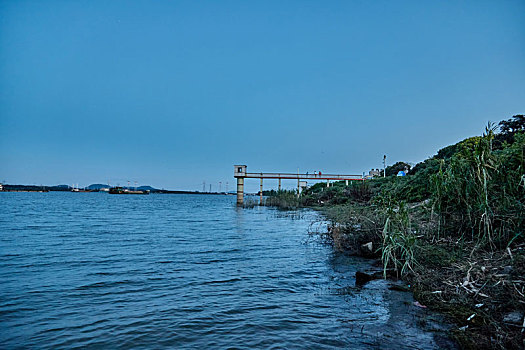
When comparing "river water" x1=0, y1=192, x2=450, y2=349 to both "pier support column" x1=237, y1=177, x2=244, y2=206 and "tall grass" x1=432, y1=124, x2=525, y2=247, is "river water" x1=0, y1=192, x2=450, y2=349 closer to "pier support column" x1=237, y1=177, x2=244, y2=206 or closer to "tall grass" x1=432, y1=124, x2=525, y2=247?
"tall grass" x1=432, y1=124, x2=525, y2=247

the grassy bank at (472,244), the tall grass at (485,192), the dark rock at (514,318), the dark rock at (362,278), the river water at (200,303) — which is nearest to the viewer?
the dark rock at (514,318)

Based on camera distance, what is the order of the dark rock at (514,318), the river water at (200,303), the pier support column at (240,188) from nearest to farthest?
the dark rock at (514,318)
the river water at (200,303)
the pier support column at (240,188)

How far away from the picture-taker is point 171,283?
6559 mm

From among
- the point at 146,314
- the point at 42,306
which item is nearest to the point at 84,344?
the point at 146,314

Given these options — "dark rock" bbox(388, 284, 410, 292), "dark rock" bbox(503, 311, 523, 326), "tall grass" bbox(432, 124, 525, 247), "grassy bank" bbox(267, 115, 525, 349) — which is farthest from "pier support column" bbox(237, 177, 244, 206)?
"dark rock" bbox(503, 311, 523, 326)

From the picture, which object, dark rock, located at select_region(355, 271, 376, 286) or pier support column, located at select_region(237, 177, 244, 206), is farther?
pier support column, located at select_region(237, 177, 244, 206)

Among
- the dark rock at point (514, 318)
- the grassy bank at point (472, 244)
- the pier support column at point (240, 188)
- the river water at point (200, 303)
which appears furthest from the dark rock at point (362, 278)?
the pier support column at point (240, 188)

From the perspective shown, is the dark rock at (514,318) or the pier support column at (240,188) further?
the pier support column at (240,188)

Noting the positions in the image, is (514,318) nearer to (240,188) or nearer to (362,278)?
(362,278)

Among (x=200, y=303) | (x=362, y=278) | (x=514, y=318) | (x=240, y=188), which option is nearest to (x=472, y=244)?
(x=362, y=278)

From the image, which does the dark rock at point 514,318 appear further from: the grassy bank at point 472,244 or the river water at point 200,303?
the river water at point 200,303

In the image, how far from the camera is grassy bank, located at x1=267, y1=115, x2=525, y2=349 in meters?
3.71

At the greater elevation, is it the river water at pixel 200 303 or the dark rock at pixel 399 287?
the dark rock at pixel 399 287

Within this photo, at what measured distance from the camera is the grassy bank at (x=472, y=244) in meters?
3.71
